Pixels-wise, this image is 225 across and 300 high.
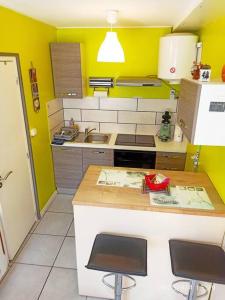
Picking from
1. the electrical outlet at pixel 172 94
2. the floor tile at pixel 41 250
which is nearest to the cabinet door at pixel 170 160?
the electrical outlet at pixel 172 94

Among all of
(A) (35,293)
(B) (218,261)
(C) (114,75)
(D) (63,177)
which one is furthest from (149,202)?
(C) (114,75)

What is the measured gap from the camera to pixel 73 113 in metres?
3.72

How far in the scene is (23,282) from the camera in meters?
2.18

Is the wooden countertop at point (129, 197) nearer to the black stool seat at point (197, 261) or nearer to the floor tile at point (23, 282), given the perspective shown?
the black stool seat at point (197, 261)

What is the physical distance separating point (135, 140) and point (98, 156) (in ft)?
2.05

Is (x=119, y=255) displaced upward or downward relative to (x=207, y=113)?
downward

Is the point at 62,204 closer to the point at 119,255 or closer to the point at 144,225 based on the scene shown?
the point at 144,225

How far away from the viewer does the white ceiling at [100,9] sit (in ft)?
6.16

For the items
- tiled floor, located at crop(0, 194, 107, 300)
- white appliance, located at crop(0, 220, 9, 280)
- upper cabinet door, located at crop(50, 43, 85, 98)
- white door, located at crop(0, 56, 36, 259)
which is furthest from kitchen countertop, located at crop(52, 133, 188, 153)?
white appliance, located at crop(0, 220, 9, 280)

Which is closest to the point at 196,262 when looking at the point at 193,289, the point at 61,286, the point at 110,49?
the point at 193,289

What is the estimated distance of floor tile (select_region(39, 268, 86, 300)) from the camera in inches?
80.5

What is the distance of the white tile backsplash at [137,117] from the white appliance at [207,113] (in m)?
2.08

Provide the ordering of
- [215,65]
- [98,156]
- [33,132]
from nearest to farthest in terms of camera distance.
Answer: [215,65] → [33,132] → [98,156]

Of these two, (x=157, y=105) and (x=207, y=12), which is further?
(x=157, y=105)
